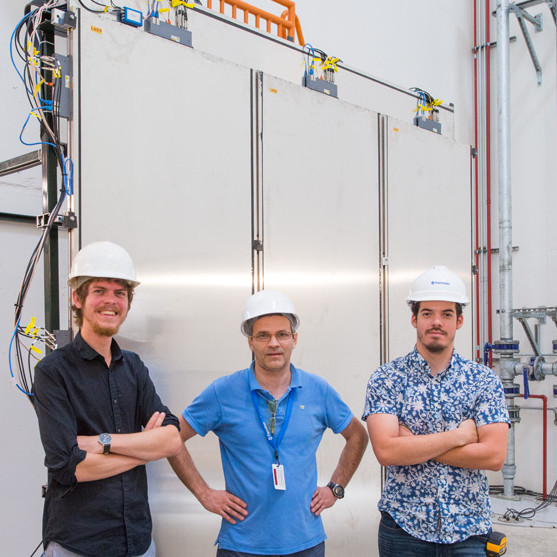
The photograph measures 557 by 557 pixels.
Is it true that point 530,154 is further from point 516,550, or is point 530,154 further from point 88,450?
point 88,450

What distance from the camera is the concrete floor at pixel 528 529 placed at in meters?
3.88

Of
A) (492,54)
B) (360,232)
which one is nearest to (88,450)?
(360,232)

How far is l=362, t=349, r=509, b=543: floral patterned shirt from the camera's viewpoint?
1786 mm

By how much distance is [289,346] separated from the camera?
77.2 inches

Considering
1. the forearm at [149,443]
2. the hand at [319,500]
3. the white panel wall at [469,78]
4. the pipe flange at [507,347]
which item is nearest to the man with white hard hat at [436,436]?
the hand at [319,500]

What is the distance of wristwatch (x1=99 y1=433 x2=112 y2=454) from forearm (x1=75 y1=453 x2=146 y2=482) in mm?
15

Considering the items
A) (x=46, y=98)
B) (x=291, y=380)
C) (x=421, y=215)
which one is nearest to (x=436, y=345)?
(x=291, y=380)

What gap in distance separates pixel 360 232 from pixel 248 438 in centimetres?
146

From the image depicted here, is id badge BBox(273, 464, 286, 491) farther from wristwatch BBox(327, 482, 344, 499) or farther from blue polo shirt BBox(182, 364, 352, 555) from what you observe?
wristwatch BBox(327, 482, 344, 499)

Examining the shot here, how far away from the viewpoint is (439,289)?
→ 195 cm

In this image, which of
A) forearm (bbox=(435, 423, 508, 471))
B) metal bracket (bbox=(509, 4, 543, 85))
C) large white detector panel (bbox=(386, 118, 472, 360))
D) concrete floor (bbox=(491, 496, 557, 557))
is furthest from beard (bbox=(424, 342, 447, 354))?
metal bracket (bbox=(509, 4, 543, 85))

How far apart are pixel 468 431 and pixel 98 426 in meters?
1.06

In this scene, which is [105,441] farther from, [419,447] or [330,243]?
[330,243]

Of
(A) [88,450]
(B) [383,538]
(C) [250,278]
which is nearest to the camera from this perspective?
(A) [88,450]
